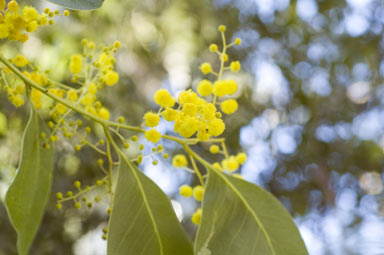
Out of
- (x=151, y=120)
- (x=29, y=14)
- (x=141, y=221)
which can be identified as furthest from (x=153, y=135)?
(x=29, y=14)

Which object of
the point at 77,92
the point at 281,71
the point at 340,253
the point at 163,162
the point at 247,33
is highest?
the point at 247,33

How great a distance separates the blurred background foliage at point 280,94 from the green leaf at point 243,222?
3.49ft

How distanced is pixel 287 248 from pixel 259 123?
5.10 feet

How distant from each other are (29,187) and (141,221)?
186mm

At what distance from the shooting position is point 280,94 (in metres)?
2.32

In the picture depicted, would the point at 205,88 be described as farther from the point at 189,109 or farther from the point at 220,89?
the point at 189,109

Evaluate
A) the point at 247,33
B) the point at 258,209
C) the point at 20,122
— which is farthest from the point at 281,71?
the point at 258,209

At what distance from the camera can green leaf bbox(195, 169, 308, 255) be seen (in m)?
0.68

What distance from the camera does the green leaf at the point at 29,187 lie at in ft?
2.14

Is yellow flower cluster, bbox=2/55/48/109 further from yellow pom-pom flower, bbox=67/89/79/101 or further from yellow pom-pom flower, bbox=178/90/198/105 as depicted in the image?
yellow pom-pom flower, bbox=178/90/198/105

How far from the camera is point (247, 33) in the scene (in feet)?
7.59

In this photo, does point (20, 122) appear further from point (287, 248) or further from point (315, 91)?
point (315, 91)

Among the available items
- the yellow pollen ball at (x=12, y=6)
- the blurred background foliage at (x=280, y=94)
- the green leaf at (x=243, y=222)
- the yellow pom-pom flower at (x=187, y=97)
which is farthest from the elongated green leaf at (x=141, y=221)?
the blurred background foliage at (x=280, y=94)

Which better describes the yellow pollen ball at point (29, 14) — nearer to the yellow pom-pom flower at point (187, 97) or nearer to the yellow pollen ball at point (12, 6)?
the yellow pollen ball at point (12, 6)
